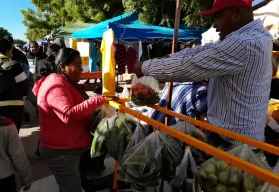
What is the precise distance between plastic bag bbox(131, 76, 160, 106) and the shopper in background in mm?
1909

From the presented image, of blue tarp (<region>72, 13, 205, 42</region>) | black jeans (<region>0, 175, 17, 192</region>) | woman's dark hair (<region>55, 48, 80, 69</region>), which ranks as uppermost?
blue tarp (<region>72, 13, 205, 42</region>)

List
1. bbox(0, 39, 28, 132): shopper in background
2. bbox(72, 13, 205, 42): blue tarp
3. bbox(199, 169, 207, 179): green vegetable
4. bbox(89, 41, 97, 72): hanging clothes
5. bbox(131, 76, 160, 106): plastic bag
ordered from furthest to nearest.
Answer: bbox(89, 41, 97, 72): hanging clothes → bbox(72, 13, 205, 42): blue tarp → bbox(0, 39, 28, 132): shopper in background → bbox(131, 76, 160, 106): plastic bag → bbox(199, 169, 207, 179): green vegetable

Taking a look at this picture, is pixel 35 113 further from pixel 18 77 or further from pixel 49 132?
pixel 49 132

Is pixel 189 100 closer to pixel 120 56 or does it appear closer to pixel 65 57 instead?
pixel 65 57

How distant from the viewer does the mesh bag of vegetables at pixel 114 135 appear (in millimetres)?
1868

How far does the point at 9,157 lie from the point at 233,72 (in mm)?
1868

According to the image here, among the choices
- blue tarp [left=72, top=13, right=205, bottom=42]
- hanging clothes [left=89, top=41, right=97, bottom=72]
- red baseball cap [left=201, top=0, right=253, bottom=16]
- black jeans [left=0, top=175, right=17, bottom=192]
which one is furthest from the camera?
hanging clothes [left=89, top=41, right=97, bottom=72]

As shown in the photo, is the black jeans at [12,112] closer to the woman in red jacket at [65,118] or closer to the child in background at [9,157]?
the child in background at [9,157]

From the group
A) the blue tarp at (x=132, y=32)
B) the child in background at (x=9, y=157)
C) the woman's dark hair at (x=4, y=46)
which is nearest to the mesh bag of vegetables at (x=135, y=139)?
the child in background at (x=9, y=157)

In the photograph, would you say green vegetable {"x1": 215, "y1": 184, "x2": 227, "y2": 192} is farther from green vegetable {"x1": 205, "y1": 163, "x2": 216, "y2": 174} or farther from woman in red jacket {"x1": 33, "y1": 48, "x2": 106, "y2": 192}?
woman in red jacket {"x1": 33, "y1": 48, "x2": 106, "y2": 192}

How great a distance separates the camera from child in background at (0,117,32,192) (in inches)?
86.2

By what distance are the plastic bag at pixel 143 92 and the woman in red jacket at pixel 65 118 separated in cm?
25

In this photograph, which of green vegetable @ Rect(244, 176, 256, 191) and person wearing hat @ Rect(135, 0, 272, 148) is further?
person wearing hat @ Rect(135, 0, 272, 148)

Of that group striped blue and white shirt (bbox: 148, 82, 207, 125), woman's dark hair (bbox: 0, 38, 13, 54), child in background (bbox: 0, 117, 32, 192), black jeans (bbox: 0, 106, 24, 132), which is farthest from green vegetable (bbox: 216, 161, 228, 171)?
woman's dark hair (bbox: 0, 38, 13, 54)
